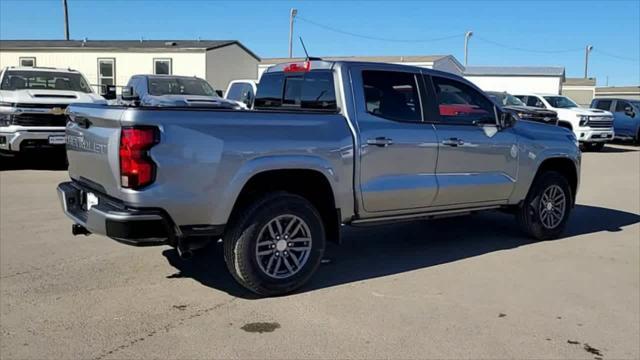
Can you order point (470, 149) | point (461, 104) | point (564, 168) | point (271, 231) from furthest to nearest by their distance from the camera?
point (564, 168)
point (461, 104)
point (470, 149)
point (271, 231)

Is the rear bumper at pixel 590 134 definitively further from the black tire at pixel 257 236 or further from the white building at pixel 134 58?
the black tire at pixel 257 236

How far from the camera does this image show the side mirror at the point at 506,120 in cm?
631

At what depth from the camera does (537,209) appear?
683cm

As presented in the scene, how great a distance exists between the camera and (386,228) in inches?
293

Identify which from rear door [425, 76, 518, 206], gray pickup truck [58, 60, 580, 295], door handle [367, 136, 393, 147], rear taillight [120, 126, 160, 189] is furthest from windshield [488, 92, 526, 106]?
rear taillight [120, 126, 160, 189]

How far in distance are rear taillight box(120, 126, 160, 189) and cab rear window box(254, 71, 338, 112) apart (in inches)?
66.4

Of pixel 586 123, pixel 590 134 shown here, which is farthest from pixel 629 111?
pixel 590 134

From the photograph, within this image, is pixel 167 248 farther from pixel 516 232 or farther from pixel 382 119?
pixel 516 232

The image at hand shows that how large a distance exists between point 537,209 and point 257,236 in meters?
3.69

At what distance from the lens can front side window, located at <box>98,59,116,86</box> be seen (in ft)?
97.1

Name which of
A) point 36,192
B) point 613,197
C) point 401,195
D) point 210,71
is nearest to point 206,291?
point 401,195

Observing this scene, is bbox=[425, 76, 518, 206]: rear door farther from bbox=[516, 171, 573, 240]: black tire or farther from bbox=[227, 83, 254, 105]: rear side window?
bbox=[227, 83, 254, 105]: rear side window

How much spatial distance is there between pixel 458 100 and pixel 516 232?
2135mm

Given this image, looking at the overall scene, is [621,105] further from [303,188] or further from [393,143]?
[303,188]
